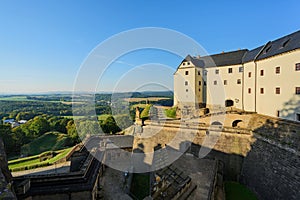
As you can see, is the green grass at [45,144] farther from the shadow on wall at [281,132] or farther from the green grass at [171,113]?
the shadow on wall at [281,132]

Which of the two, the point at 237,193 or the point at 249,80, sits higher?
the point at 249,80

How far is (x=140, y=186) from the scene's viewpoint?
9.63 m

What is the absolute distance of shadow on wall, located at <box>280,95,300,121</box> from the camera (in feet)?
38.8

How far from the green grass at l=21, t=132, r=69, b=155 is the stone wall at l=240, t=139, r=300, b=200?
28641 millimetres

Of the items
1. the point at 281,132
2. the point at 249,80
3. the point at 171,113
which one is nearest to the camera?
the point at 281,132

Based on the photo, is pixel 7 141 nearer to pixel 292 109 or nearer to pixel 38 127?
pixel 38 127

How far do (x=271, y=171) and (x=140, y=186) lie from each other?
872 centimetres

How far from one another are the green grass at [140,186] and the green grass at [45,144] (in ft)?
75.0

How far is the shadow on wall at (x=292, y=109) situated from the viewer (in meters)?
11.8

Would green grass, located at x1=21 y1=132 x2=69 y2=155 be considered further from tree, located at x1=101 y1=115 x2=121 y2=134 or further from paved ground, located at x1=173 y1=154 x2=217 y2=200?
paved ground, located at x1=173 y1=154 x2=217 y2=200

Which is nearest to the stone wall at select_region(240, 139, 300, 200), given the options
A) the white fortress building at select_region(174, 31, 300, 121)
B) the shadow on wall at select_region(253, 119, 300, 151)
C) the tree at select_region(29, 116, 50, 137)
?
the shadow on wall at select_region(253, 119, 300, 151)

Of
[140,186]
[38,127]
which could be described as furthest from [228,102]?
[38,127]

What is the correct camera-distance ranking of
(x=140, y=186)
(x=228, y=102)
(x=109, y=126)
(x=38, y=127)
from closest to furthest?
(x=140, y=186) → (x=228, y=102) → (x=109, y=126) → (x=38, y=127)

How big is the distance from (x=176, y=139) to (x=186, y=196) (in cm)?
829
